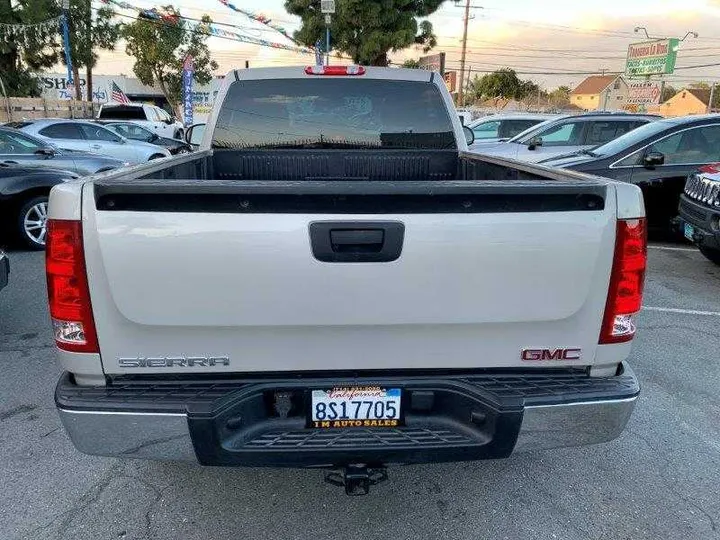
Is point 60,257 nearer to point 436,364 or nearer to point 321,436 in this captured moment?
point 321,436

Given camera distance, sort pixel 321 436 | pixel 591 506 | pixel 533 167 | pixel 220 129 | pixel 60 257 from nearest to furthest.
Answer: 1. pixel 60 257
2. pixel 321 436
3. pixel 591 506
4. pixel 533 167
5. pixel 220 129

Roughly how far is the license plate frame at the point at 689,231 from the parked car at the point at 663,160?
134cm

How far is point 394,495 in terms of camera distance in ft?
8.68

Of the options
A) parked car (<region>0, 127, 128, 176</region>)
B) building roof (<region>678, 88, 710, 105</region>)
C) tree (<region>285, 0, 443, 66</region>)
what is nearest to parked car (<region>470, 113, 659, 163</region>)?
parked car (<region>0, 127, 128, 176</region>)

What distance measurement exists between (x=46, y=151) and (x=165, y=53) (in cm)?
3573

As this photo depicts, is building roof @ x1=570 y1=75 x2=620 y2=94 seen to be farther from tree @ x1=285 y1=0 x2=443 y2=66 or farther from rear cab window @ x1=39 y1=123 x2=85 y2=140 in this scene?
rear cab window @ x1=39 y1=123 x2=85 y2=140

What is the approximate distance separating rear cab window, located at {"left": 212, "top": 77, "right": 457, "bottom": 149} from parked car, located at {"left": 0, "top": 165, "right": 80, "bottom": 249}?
3.81 meters

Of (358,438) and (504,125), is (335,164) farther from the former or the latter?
(504,125)

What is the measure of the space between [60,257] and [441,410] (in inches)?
57.4

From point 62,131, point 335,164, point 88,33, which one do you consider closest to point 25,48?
point 88,33

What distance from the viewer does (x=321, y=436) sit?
6.63 ft

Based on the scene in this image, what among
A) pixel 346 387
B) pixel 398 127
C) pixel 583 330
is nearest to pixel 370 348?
A: pixel 346 387

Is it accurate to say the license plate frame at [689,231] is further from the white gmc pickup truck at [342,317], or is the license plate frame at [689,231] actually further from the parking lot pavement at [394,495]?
the white gmc pickup truck at [342,317]

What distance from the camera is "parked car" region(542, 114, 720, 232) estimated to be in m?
7.53
